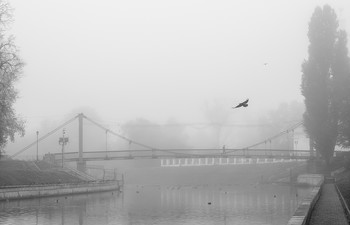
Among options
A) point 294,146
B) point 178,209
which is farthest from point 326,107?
point 294,146

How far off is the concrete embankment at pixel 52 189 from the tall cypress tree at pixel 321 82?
27600 millimetres

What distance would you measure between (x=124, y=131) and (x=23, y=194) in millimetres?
81657

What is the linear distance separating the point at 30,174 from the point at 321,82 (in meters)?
39.0

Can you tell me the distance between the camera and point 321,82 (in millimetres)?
74188

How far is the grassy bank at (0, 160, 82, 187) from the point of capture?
194 feet

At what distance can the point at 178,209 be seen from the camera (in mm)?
41688

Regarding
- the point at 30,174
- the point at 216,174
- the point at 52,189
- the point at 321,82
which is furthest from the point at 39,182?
the point at 216,174

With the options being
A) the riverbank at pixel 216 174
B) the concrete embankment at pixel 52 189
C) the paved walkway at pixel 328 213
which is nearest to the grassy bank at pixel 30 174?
the concrete embankment at pixel 52 189

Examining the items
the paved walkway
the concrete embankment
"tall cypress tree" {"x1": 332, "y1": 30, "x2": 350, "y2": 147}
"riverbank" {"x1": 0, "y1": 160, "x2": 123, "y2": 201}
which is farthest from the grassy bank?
"tall cypress tree" {"x1": 332, "y1": 30, "x2": 350, "y2": 147}

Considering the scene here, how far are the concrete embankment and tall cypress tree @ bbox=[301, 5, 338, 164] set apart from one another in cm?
2760

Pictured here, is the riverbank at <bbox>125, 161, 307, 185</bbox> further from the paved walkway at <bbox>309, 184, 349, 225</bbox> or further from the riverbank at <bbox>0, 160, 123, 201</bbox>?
the paved walkway at <bbox>309, 184, 349, 225</bbox>

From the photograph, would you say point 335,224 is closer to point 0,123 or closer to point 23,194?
point 0,123

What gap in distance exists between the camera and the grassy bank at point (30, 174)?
5898 centimetres

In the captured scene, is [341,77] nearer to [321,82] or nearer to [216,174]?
[321,82]
